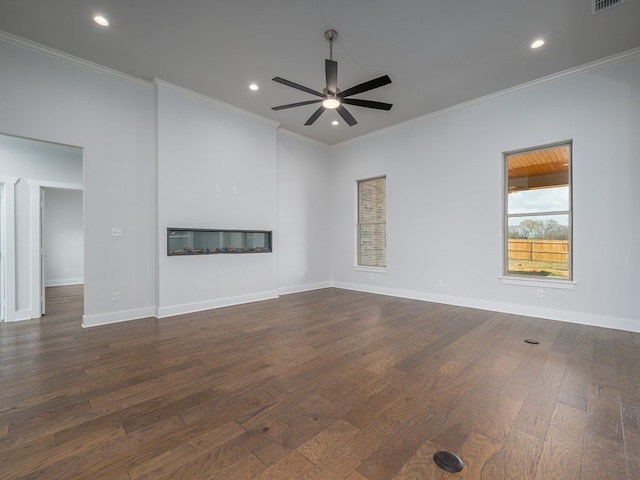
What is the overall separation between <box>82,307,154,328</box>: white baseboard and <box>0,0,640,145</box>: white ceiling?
3.46m

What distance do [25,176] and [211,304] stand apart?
12.2 ft

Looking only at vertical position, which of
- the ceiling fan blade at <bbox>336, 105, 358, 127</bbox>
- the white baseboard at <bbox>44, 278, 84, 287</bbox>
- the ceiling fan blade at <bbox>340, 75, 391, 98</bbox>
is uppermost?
the ceiling fan blade at <bbox>340, 75, 391, 98</bbox>

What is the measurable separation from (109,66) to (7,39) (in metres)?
0.97

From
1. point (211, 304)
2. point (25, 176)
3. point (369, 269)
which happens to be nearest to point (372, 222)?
point (369, 269)

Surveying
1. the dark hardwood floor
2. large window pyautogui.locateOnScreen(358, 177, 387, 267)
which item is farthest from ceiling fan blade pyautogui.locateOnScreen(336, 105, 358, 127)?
the dark hardwood floor

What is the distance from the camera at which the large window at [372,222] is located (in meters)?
6.32

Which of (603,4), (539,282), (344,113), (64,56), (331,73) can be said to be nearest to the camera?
(603,4)

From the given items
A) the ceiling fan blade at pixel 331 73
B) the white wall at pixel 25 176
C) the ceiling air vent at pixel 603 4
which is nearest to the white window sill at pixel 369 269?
the ceiling fan blade at pixel 331 73

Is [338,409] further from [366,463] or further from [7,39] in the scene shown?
[7,39]

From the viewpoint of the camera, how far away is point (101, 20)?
310 centimetres

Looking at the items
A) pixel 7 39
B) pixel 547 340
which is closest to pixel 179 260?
pixel 7 39

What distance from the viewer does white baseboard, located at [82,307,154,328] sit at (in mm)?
3854

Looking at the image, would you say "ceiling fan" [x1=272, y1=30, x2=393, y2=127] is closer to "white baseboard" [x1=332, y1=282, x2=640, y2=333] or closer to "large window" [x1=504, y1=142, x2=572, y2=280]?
"large window" [x1=504, y1=142, x2=572, y2=280]

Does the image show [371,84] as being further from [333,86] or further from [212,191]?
[212,191]
